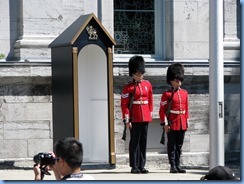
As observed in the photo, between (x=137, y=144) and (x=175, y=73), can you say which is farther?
(x=175, y=73)

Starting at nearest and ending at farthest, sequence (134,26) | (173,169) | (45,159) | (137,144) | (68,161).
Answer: (68,161) → (45,159) → (137,144) → (173,169) → (134,26)

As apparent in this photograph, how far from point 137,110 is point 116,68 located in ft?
5.97

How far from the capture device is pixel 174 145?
13.4 metres

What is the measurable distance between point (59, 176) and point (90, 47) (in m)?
6.55

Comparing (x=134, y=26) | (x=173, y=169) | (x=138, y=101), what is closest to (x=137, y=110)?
(x=138, y=101)

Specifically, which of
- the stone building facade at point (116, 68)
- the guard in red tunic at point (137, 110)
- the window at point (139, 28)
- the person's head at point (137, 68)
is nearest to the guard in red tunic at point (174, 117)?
the guard in red tunic at point (137, 110)

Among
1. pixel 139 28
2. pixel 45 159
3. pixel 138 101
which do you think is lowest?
pixel 45 159

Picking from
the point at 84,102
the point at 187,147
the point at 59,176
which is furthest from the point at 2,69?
the point at 59,176

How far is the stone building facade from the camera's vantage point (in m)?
14.1

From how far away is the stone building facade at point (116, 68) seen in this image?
1413 centimetres

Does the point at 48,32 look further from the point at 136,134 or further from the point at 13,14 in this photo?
the point at 136,134

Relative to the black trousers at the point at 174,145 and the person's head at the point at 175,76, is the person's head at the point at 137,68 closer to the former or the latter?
the person's head at the point at 175,76

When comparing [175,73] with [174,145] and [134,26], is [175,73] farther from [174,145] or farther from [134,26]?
[134,26]

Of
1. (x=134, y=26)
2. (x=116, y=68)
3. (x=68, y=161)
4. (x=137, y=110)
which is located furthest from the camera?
(x=134, y=26)
